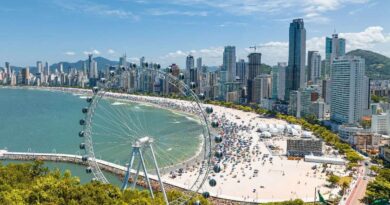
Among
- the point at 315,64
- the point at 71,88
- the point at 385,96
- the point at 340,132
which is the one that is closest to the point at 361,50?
the point at 315,64

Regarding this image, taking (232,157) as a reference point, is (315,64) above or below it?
above

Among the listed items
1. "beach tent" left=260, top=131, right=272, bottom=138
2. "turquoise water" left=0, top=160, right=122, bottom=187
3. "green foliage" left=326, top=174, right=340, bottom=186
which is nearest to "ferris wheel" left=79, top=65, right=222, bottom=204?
"turquoise water" left=0, top=160, right=122, bottom=187

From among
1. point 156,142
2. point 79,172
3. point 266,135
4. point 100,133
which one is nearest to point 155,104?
point 100,133

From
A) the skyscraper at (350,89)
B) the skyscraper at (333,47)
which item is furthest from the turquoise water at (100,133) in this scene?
the skyscraper at (333,47)

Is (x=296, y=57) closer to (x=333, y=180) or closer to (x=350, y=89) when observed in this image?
(x=350, y=89)

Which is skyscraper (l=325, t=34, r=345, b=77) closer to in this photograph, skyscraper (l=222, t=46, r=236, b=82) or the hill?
the hill

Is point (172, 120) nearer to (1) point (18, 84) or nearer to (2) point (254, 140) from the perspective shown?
(2) point (254, 140)
